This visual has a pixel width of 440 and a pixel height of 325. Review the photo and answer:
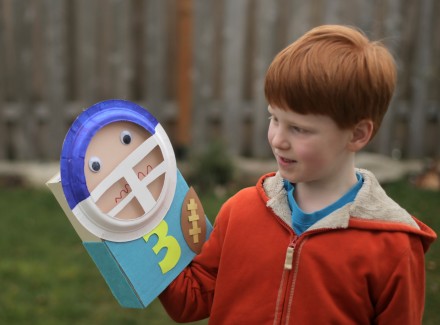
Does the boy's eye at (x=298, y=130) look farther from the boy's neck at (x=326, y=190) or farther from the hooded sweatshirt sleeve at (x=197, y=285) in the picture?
the hooded sweatshirt sleeve at (x=197, y=285)

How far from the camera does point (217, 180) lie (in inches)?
215

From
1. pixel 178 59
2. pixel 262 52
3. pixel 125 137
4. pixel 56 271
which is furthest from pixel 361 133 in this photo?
pixel 178 59

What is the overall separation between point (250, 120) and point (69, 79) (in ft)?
5.05

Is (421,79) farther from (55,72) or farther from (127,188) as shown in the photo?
(127,188)

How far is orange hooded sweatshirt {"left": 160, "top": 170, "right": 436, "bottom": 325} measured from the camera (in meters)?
1.66

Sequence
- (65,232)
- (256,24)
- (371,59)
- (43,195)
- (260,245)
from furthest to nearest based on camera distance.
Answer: (256,24)
(43,195)
(65,232)
(260,245)
(371,59)

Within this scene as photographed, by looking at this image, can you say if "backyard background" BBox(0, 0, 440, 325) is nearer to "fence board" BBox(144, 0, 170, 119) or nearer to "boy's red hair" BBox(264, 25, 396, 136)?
"fence board" BBox(144, 0, 170, 119)

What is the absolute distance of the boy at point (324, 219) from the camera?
63.4 inches

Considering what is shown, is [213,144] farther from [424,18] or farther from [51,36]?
[424,18]

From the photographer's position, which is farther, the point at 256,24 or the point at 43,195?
the point at 256,24

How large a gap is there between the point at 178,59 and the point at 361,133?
13.8 ft

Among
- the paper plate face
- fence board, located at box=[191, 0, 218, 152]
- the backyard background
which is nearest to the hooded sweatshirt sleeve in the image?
the paper plate face

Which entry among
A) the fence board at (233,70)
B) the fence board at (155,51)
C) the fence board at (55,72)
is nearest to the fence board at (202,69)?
the fence board at (233,70)

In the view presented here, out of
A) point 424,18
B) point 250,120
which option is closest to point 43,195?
point 250,120
